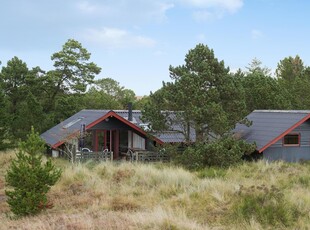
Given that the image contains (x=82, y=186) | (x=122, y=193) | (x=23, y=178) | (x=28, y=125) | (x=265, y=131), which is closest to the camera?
(x=23, y=178)

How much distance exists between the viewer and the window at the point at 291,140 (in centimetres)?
2689

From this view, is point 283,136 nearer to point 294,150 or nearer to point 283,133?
point 283,133

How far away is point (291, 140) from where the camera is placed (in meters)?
27.0

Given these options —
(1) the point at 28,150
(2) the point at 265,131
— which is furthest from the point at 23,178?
(2) the point at 265,131

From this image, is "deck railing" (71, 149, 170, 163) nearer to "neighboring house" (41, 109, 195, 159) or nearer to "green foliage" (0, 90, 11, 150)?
"neighboring house" (41, 109, 195, 159)

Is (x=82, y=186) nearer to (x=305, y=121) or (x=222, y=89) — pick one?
(x=222, y=89)

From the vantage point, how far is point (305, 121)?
27.1 metres

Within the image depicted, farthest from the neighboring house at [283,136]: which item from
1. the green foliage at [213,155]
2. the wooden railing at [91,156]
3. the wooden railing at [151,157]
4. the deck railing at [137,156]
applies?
the wooden railing at [91,156]

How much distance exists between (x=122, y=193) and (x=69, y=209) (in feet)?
7.46

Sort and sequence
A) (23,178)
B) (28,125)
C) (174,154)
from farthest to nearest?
(28,125), (174,154), (23,178)

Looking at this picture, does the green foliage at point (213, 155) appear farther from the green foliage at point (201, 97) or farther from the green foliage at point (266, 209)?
the green foliage at point (266, 209)

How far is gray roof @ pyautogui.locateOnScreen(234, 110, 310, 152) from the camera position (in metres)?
25.5

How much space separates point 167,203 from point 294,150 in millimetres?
16200

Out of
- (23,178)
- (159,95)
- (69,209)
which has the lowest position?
(69,209)
